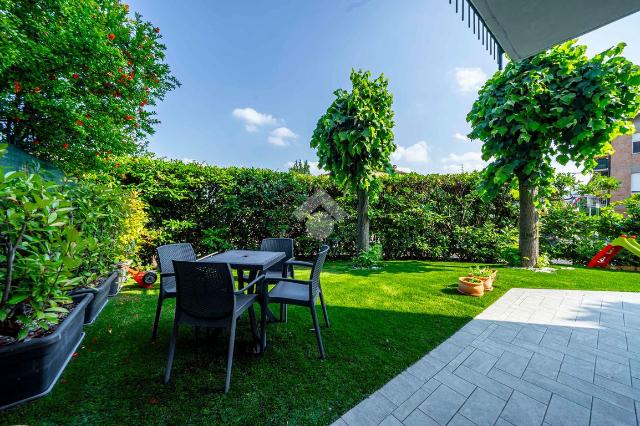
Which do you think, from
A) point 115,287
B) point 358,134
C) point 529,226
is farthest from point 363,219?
point 115,287

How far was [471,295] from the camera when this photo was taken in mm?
4207

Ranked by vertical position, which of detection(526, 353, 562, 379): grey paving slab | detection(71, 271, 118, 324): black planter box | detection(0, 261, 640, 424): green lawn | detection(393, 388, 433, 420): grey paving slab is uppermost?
detection(71, 271, 118, 324): black planter box

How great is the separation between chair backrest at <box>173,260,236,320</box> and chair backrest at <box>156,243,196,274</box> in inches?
32.2

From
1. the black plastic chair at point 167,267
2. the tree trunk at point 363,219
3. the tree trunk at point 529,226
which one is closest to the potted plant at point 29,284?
the black plastic chair at point 167,267

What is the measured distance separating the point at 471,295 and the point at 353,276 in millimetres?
2227

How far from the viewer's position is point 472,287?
4.15 m

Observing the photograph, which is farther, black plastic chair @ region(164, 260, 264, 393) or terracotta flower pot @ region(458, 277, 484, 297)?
terracotta flower pot @ region(458, 277, 484, 297)

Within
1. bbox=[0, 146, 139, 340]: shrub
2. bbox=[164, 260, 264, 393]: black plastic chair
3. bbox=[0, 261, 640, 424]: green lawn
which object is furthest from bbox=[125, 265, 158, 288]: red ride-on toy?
bbox=[164, 260, 264, 393]: black plastic chair

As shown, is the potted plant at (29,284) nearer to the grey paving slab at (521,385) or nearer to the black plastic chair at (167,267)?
the black plastic chair at (167,267)

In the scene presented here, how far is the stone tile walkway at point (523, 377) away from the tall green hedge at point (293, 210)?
4.30m

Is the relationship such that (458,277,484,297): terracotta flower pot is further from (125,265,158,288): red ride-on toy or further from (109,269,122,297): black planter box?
(109,269,122,297): black planter box

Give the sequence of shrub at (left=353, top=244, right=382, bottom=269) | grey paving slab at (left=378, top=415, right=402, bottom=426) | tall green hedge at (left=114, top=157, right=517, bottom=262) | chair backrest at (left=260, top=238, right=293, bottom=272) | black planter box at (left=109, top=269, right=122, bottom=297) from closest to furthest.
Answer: grey paving slab at (left=378, top=415, right=402, bottom=426) → chair backrest at (left=260, top=238, right=293, bottom=272) → black planter box at (left=109, top=269, right=122, bottom=297) → tall green hedge at (left=114, top=157, right=517, bottom=262) → shrub at (left=353, top=244, right=382, bottom=269)

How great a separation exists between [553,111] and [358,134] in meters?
3.85

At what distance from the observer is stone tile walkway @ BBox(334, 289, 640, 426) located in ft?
5.56
